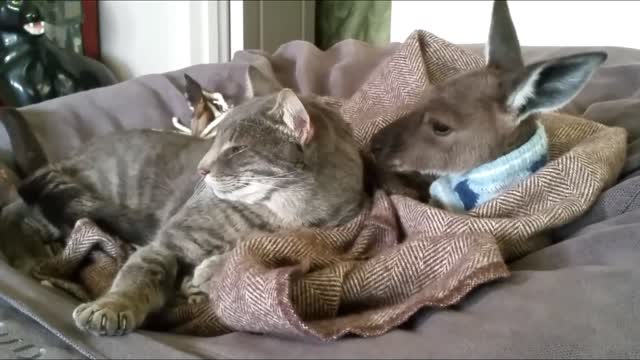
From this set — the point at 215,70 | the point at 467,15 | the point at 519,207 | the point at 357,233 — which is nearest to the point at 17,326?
the point at 357,233

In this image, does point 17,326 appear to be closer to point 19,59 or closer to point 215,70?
point 215,70

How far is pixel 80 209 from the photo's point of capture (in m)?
1.52

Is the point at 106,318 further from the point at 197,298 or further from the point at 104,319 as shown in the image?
the point at 197,298

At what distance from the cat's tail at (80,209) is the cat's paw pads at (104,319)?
1.48ft

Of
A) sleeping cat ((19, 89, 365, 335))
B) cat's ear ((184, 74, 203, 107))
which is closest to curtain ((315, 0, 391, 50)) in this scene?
cat's ear ((184, 74, 203, 107))

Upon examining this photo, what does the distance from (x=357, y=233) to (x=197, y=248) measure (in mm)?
270

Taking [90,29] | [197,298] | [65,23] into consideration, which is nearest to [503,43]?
[197,298]

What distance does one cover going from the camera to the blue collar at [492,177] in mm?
1322

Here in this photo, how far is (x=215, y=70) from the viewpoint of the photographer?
201 cm

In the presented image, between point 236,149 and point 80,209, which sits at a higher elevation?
point 236,149

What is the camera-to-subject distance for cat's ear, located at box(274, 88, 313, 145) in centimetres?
122

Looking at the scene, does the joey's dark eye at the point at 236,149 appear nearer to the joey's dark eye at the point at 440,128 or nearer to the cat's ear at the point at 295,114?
the cat's ear at the point at 295,114

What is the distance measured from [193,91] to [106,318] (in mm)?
886

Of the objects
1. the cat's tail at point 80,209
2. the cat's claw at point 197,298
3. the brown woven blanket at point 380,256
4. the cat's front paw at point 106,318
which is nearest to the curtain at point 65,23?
the cat's tail at point 80,209
